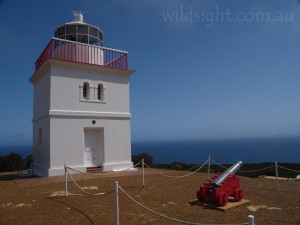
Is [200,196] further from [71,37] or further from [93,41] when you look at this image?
[71,37]

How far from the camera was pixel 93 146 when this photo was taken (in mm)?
14297

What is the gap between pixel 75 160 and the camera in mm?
13367

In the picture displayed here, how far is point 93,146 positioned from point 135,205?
24.1 feet

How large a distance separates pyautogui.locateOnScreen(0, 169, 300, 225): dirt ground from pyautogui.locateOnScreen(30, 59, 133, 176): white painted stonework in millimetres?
2600

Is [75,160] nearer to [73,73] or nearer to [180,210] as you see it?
[73,73]

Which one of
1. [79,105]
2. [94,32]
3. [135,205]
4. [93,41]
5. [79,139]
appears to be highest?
[94,32]

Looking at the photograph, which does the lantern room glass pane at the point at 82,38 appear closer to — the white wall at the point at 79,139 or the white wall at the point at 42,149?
the white wall at the point at 79,139

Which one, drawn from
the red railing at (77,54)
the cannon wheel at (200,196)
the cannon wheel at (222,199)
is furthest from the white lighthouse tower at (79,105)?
the cannon wheel at (222,199)

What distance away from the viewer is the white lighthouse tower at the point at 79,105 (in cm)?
1309

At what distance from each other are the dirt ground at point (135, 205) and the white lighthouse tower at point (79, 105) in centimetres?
275

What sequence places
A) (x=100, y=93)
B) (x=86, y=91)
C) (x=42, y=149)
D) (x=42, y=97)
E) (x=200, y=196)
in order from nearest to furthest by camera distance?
(x=200, y=196) → (x=42, y=149) → (x=86, y=91) → (x=42, y=97) → (x=100, y=93)

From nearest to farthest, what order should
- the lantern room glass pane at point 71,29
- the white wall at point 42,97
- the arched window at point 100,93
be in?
the white wall at point 42,97 → the arched window at point 100,93 → the lantern room glass pane at point 71,29

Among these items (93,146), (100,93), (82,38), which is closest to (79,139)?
(93,146)

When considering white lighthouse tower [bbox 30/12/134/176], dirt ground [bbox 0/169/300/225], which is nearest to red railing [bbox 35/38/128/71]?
white lighthouse tower [bbox 30/12/134/176]
